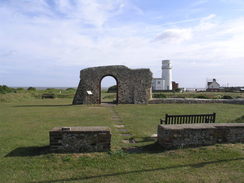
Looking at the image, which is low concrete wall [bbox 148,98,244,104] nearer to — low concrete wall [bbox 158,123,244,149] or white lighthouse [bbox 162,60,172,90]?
low concrete wall [bbox 158,123,244,149]

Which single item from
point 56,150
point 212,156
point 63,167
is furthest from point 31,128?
point 212,156

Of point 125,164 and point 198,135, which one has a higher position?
point 198,135

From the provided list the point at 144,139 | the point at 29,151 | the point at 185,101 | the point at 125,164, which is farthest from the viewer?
the point at 185,101

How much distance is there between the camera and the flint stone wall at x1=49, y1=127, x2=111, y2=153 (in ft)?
17.4

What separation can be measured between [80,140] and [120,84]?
599 inches

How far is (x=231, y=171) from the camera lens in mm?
4320

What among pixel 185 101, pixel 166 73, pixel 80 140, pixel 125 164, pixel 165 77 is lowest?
pixel 125 164

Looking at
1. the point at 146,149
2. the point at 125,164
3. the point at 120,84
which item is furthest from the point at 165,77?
the point at 125,164

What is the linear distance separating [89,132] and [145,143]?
181 cm

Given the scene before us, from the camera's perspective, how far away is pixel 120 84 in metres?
20.5

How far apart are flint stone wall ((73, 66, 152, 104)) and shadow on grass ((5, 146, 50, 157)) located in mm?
14462

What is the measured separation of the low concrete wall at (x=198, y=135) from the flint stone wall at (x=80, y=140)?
148 centimetres

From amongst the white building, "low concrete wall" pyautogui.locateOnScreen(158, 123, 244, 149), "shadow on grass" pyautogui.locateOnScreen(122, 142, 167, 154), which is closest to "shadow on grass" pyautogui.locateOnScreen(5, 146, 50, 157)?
"shadow on grass" pyautogui.locateOnScreen(122, 142, 167, 154)

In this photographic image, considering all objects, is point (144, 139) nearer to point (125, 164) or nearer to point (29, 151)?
point (125, 164)
